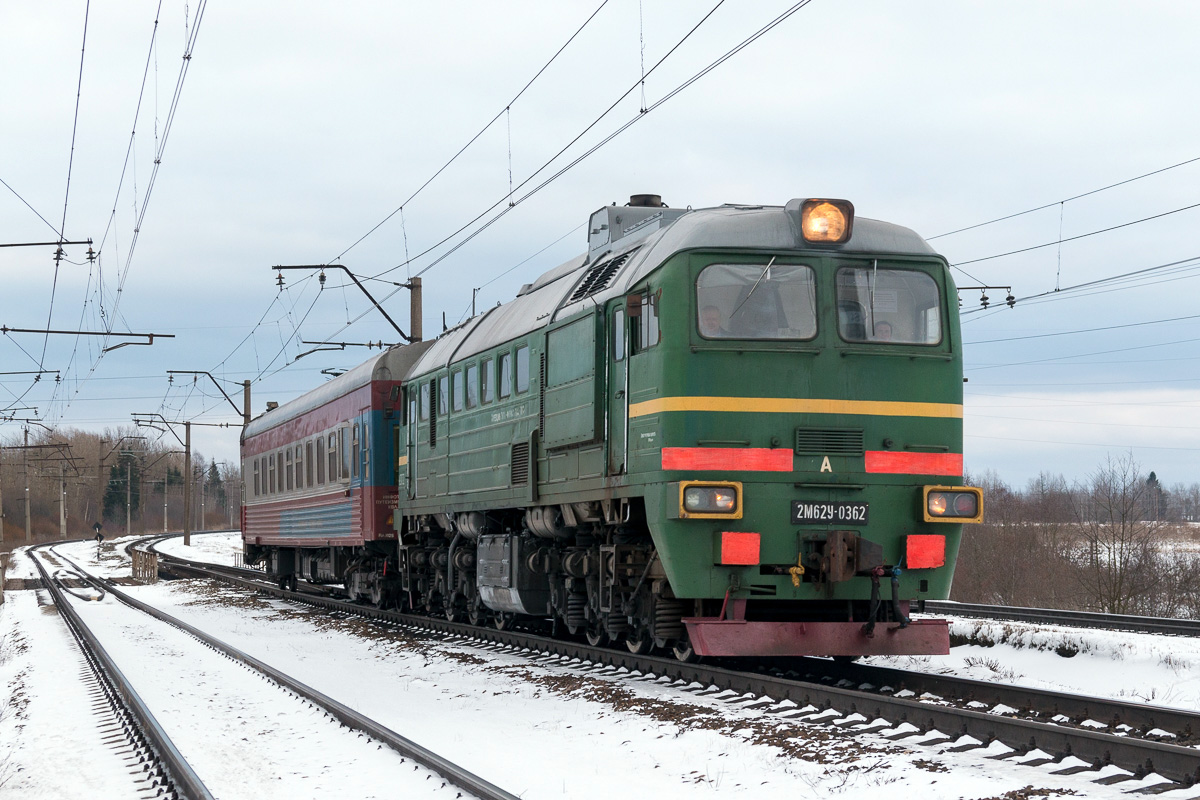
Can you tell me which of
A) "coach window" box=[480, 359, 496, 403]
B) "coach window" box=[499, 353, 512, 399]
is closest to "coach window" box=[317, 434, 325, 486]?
"coach window" box=[480, 359, 496, 403]

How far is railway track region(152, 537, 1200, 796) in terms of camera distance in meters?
6.74

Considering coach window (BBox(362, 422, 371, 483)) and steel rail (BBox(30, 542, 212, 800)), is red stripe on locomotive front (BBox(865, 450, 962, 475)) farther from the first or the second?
coach window (BBox(362, 422, 371, 483))

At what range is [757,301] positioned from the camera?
10555mm

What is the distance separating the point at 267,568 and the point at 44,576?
38.0ft

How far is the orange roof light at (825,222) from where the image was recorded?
10633 mm

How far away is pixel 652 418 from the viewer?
413 inches

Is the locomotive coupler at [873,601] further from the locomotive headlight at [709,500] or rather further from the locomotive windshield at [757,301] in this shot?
the locomotive windshield at [757,301]

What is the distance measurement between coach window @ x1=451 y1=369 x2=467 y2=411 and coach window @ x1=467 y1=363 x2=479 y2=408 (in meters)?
0.22

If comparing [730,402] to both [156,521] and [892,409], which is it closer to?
[892,409]

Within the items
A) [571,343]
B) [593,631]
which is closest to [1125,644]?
[593,631]

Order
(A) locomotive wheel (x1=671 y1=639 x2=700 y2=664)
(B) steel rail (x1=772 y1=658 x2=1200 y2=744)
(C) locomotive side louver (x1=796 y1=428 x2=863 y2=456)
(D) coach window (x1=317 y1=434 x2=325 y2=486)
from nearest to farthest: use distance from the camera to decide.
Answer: (B) steel rail (x1=772 y1=658 x2=1200 y2=744), (C) locomotive side louver (x1=796 y1=428 x2=863 y2=456), (A) locomotive wheel (x1=671 y1=639 x2=700 y2=664), (D) coach window (x1=317 y1=434 x2=325 y2=486)

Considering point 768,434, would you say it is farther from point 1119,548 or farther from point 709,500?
point 1119,548

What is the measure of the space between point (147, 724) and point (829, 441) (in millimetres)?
5678

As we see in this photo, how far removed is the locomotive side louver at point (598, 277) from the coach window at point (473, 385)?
319 centimetres
